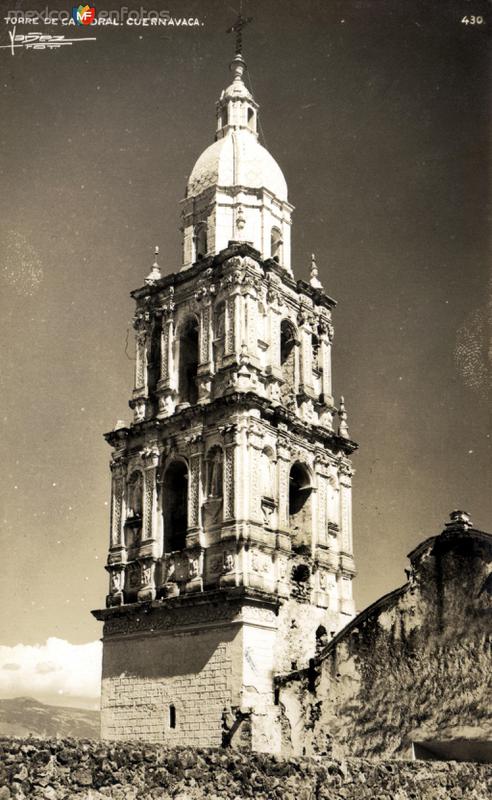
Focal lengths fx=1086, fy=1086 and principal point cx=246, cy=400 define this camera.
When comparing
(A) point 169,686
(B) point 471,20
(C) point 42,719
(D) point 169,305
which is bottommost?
(C) point 42,719

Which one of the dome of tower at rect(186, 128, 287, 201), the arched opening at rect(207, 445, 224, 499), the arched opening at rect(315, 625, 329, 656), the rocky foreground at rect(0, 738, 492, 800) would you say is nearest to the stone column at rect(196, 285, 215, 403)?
the arched opening at rect(207, 445, 224, 499)

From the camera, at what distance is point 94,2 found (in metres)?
21.2

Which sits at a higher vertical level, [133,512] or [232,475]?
[232,475]

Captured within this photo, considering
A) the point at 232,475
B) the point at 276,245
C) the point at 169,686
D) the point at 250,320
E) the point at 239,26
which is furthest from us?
the point at 276,245

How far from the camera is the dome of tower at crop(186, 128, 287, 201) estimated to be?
32.1 meters

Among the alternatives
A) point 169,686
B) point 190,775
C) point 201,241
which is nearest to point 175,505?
point 169,686

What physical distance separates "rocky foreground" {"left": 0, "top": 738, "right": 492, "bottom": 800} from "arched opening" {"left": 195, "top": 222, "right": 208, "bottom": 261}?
57.2ft

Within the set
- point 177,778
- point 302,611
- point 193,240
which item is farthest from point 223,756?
point 193,240

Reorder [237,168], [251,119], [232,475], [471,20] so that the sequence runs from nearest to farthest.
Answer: [471,20] → [232,475] → [237,168] → [251,119]

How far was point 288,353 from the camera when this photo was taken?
31.6 m

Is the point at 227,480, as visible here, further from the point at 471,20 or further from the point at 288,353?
the point at 471,20

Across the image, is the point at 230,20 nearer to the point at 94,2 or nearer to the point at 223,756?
the point at 94,2

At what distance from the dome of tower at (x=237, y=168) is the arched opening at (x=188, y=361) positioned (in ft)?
13.8

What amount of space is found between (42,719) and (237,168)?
17095mm
